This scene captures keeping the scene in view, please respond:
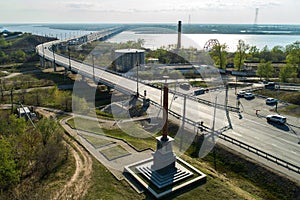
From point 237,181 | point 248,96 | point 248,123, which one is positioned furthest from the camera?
point 248,96

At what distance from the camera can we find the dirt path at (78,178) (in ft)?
70.9

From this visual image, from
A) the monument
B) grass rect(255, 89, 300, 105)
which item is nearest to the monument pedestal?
the monument

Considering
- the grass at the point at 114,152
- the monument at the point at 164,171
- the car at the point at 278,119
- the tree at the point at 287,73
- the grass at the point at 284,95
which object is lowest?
the grass at the point at 114,152

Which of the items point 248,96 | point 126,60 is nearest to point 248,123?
point 248,96

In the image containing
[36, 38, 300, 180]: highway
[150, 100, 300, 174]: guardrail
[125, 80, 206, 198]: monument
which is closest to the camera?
[125, 80, 206, 198]: monument

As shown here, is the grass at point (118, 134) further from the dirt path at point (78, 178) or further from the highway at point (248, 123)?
the highway at point (248, 123)

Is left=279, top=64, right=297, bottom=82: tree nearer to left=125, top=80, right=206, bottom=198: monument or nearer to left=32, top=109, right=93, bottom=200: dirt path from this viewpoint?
left=125, top=80, right=206, bottom=198: monument

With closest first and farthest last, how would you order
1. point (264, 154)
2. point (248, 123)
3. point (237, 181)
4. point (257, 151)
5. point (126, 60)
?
point (237, 181) → point (264, 154) → point (257, 151) → point (248, 123) → point (126, 60)

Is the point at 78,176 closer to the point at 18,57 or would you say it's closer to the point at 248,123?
the point at 248,123

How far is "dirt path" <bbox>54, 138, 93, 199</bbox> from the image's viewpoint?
21.6 meters

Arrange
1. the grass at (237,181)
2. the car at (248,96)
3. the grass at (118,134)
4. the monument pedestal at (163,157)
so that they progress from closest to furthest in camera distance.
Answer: the grass at (237,181), the monument pedestal at (163,157), the grass at (118,134), the car at (248,96)

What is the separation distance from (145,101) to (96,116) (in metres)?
8.58

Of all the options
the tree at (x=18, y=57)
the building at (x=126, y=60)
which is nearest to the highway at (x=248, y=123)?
the building at (x=126, y=60)

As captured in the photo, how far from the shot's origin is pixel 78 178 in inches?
932
